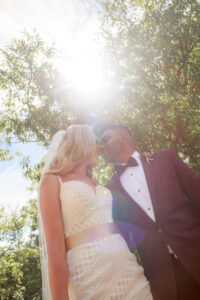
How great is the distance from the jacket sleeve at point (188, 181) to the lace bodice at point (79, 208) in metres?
1.01

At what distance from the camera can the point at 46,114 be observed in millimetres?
7895

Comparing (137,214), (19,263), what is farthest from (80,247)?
(19,263)

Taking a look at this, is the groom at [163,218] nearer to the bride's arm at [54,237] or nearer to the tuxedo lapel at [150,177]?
the tuxedo lapel at [150,177]

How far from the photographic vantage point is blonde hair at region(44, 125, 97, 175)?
2.86m

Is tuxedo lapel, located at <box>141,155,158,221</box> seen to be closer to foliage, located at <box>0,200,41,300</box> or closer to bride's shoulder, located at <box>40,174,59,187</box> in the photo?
bride's shoulder, located at <box>40,174,59,187</box>

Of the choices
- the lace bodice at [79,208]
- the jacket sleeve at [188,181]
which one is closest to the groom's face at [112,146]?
the jacket sleeve at [188,181]

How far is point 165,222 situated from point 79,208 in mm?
1022

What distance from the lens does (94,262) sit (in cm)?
233

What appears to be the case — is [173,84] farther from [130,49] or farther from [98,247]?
[98,247]

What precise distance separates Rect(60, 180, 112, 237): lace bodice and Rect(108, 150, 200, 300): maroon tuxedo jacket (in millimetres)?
379

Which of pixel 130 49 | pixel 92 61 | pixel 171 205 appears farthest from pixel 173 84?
pixel 171 205

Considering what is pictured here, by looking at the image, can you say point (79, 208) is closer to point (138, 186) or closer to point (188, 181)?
point (138, 186)

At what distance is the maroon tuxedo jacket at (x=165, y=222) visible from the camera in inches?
102

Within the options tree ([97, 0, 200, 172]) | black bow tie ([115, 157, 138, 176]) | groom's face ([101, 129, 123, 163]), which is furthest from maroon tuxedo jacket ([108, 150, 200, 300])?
tree ([97, 0, 200, 172])
